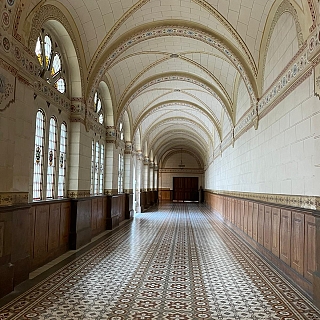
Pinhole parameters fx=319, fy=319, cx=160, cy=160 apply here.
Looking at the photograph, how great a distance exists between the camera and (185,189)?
38500 millimetres

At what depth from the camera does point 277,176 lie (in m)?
6.92

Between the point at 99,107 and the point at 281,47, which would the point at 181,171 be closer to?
the point at 99,107

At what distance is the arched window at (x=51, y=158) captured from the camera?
752 cm

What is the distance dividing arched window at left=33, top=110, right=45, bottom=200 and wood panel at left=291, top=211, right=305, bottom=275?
16.9ft

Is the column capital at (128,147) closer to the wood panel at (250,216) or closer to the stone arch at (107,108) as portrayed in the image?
the stone arch at (107,108)

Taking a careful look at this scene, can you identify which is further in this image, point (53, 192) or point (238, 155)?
point (238, 155)

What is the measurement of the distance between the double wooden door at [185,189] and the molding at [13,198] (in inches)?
1316

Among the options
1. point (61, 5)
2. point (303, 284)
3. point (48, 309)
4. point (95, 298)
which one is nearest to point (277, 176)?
point (303, 284)

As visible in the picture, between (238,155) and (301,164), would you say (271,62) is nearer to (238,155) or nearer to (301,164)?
(301,164)

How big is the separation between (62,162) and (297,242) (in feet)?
19.2

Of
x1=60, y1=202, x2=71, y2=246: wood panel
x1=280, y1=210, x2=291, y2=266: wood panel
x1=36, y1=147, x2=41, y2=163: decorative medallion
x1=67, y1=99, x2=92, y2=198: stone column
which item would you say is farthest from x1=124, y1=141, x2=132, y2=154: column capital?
x1=280, y1=210, x2=291, y2=266: wood panel

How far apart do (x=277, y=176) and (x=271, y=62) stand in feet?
9.19

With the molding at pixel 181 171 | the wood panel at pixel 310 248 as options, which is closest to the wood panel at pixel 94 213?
the wood panel at pixel 310 248

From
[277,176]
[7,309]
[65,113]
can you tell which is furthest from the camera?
[65,113]
